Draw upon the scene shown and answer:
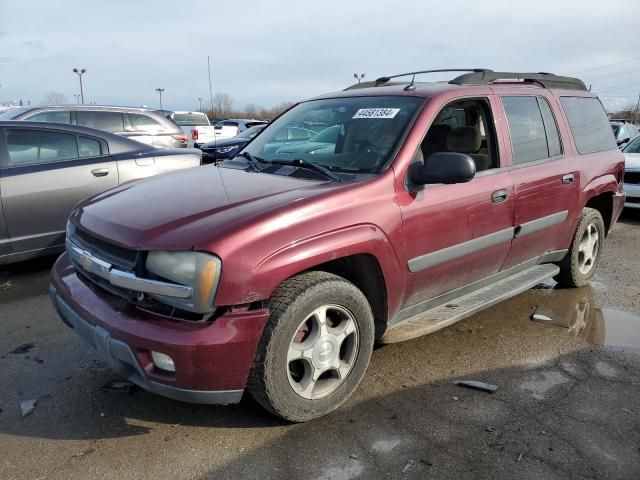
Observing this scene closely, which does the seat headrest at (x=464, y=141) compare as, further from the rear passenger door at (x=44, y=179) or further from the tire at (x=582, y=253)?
the rear passenger door at (x=44, y=179)

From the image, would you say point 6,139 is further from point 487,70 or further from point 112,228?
point 487,70

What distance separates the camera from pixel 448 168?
9.66ft

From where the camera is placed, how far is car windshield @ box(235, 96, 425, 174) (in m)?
3.22

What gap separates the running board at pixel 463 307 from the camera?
3.25 m

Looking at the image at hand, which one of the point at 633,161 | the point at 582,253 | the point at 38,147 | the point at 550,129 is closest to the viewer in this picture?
the point at 550,129

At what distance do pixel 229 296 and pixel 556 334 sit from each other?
111 inches

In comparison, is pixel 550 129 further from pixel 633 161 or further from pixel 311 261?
pixel 633 161

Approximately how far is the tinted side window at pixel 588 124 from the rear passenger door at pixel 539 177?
0.23 metres

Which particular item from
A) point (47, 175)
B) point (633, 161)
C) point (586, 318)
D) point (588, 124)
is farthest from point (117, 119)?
point (633, 161)

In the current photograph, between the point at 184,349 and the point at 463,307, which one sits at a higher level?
the point at 184,349

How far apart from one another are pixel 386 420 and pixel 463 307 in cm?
110

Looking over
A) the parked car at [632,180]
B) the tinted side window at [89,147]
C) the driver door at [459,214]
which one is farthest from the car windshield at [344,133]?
the parked car at [632,180]

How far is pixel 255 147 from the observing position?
4.05 meters

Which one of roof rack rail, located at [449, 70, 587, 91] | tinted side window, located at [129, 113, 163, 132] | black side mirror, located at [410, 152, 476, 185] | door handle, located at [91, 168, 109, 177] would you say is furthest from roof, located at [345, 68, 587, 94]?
tinted side window, located at [129, 113, 163, 132]
